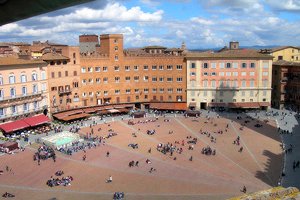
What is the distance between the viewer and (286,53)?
97312mm

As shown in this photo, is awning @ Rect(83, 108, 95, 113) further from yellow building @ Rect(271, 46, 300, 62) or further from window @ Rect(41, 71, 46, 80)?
yellow building @ Rect(271, 46, 300, 62)

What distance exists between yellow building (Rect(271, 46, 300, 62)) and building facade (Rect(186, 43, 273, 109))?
21434 mm

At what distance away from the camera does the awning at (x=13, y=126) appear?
5591 cm

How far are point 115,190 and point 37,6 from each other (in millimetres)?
33132

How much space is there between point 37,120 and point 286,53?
68553 mm

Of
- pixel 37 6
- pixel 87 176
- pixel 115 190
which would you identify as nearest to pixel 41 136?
pixel 87 176

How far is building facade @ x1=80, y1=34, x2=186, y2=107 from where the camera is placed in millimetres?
74938

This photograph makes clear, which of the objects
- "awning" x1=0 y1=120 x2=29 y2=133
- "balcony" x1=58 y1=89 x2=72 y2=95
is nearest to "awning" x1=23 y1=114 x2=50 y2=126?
"awning" x1=0 y1=120 x2=29 y2=133

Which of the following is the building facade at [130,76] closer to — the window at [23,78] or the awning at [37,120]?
the awning at [37,120]

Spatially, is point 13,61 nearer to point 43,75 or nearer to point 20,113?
point 43,75

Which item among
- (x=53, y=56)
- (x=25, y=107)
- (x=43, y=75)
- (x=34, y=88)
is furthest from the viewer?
(x=53, y=56)

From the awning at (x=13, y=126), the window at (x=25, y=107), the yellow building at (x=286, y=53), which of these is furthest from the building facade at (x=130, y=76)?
the yellow building at (x=286, y=53)

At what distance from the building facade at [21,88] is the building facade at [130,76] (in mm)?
10888

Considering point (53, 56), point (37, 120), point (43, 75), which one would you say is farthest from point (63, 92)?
point (37, 120)
